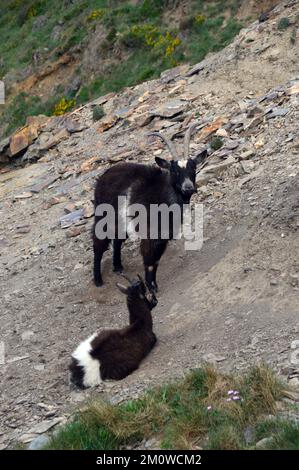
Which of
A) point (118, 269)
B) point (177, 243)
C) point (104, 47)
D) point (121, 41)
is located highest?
point (118, 269)

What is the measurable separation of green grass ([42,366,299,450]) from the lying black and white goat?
1225 mm

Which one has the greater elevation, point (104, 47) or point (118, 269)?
point (118, 269)

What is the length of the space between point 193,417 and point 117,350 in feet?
6.84

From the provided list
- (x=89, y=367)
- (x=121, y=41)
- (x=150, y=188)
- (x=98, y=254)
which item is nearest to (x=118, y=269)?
(x=98, y=254)

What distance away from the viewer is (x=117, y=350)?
8.01m

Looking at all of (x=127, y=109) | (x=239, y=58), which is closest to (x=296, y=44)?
(x=239, y=58)

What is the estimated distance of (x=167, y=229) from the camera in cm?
988

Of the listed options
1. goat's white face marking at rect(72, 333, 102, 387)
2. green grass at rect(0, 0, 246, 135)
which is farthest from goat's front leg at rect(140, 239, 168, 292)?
green grass at rect(0, 0, 246, 135)

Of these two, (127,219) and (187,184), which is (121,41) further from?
(187,184)

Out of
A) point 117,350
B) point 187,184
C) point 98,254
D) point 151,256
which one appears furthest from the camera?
point 98,254

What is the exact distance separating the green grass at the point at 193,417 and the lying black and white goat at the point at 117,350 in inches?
48.2

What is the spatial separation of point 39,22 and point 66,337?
2352cm

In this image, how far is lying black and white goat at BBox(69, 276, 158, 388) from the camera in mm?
7840
